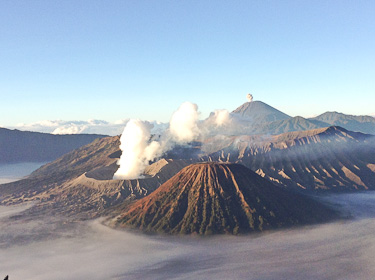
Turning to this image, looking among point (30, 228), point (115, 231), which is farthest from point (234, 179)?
point (30, 228)

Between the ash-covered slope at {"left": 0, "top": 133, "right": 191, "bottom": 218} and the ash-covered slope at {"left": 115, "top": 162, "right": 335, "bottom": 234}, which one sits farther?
the ash-covered slope at {"left": 0, "top": 133, "right": 191, "bottom": 218}

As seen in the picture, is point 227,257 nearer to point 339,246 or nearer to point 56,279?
point 339,246

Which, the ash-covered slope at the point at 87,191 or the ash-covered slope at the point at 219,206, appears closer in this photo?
the ash-covered slope at the point at 219,206

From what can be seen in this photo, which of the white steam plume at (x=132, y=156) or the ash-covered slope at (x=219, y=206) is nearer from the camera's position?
the ash-covered slope at (x=219, y=206)

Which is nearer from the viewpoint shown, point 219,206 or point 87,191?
point 219,206

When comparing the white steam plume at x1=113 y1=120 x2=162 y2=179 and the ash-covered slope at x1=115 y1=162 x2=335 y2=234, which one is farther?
the white steam plume at x1=113 y1=120 x2=162 y2=179

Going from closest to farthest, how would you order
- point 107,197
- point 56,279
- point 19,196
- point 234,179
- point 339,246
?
point 56,279 < point 339,246 < point 234,179 < point 107,197 < point 19,196

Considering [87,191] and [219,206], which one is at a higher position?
[87,191]

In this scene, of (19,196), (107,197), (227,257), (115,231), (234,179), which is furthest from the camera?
(19,196)
